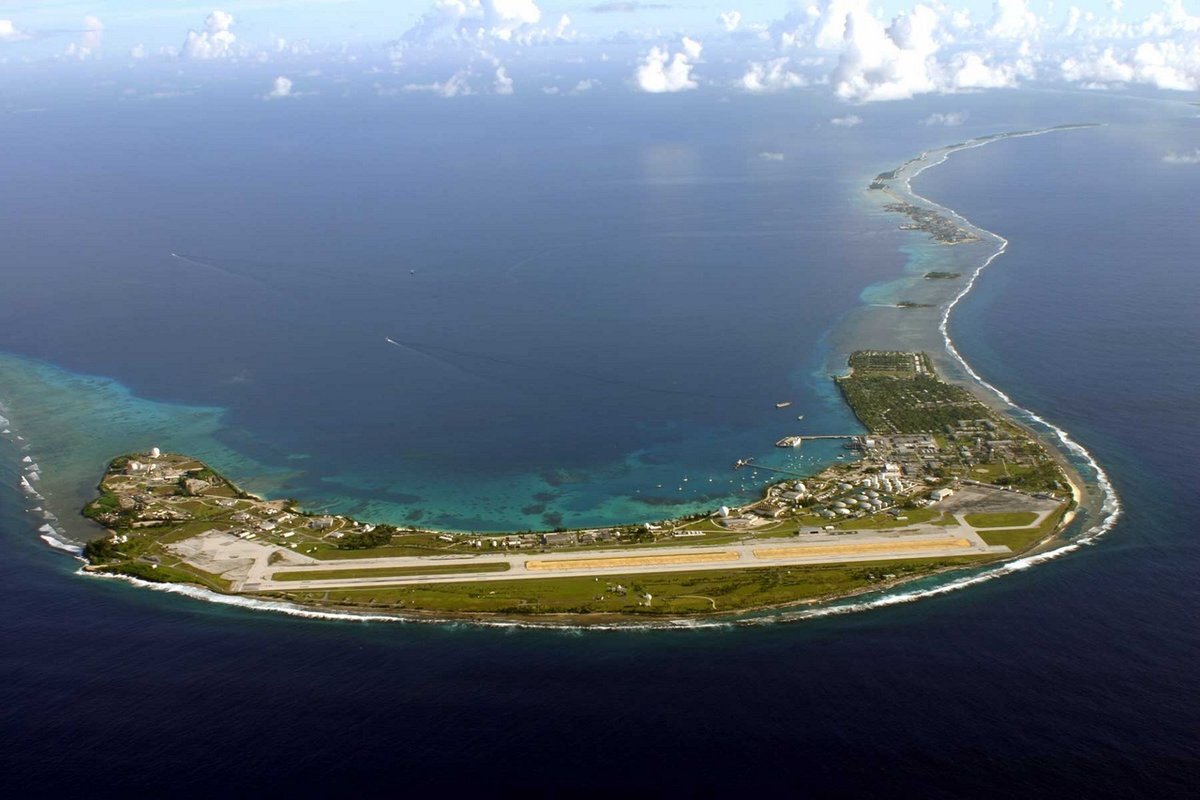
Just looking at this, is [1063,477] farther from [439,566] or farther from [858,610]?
[439,566]

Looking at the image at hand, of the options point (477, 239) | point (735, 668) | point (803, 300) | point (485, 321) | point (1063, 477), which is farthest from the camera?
point (477, 239)

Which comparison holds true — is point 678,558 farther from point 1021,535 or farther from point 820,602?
point 1021,535

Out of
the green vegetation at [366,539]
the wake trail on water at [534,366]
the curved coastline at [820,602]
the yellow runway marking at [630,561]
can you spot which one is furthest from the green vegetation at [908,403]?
the green vegetation at [366,539]

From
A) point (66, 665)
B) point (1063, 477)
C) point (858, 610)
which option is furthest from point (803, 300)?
point (66, 665)

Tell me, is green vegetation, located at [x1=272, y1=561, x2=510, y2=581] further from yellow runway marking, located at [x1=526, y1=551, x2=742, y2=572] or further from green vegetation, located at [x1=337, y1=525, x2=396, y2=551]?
green vegetation, located at [x1=337, y1=525, x2=396, y2=551]

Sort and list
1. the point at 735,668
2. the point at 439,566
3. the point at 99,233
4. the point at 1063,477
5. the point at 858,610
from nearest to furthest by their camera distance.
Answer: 1. the point at 735,668
2. the point at 858,610
3. the point at 439,566
4. the point at 1063,477
5. the point at 99,233

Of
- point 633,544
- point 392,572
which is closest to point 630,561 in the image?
point 633,544

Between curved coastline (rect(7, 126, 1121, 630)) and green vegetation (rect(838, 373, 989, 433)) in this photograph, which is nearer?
curved coastline (rect(7, 126, 1121, 630))

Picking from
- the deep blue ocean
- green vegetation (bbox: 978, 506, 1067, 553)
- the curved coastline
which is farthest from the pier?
the curved coastline

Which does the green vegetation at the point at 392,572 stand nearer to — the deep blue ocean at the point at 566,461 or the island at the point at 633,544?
the island at the point at 633,544
